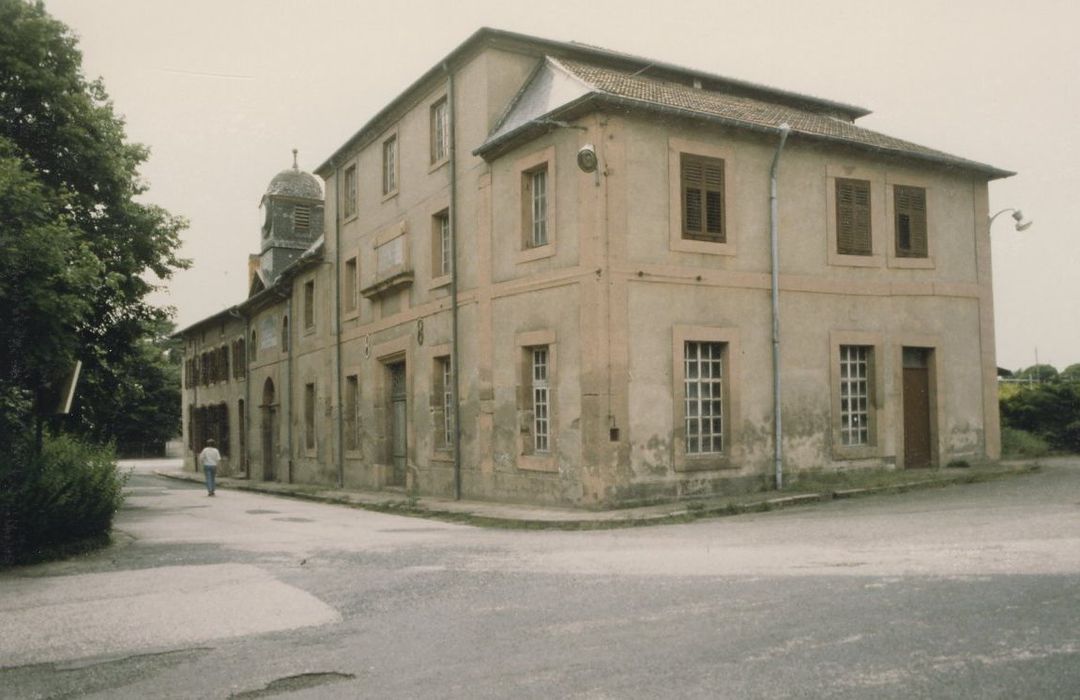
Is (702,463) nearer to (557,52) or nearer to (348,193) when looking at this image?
(557,52)

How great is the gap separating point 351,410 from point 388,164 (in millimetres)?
6841

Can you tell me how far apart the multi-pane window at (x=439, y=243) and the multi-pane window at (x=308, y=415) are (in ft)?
33.6

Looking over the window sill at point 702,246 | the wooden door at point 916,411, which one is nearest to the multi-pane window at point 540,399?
the window sill at point 702,246

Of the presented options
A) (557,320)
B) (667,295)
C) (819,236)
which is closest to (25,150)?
(557,320)

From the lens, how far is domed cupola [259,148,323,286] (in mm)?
35719

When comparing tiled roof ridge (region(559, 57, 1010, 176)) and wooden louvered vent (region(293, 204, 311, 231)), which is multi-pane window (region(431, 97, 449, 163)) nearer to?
tiled roof ridge (region(559, 57, 1010, 176))

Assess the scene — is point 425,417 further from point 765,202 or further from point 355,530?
point 765,202

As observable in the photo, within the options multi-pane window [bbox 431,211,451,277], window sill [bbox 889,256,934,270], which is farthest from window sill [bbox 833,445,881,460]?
multi-pane window [bbox 431,211,451,277]

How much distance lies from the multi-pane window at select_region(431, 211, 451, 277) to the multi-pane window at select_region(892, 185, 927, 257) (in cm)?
923

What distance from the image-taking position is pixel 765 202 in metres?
17.0

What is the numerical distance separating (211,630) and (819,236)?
13.9 meters

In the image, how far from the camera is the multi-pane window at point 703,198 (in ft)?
53.2

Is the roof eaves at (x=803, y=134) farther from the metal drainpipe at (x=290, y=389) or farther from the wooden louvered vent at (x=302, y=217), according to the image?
the wooden louvered vent at (x=302, y=217)

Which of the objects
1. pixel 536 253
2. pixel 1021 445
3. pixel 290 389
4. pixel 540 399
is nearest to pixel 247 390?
pixel 290 389
